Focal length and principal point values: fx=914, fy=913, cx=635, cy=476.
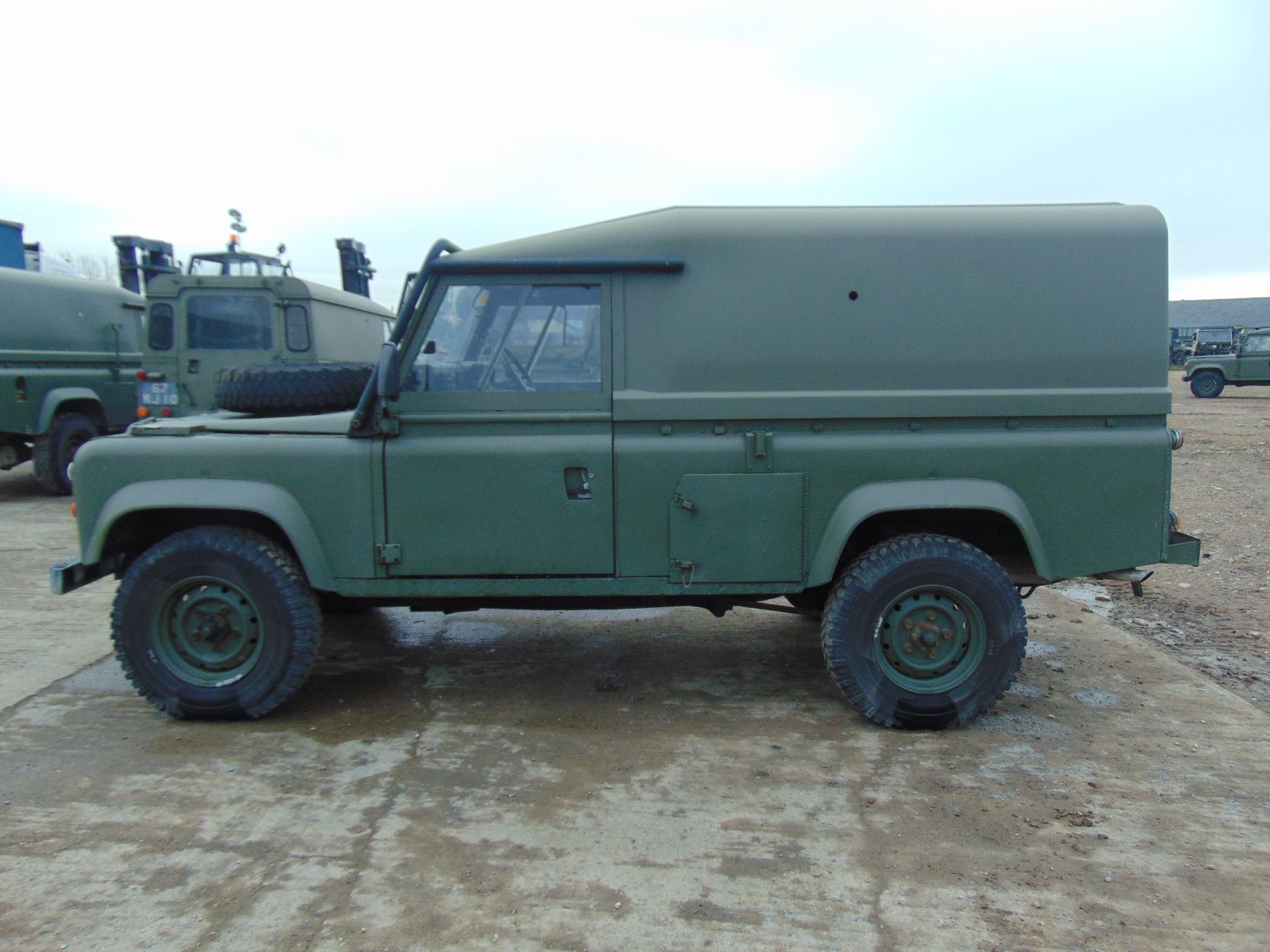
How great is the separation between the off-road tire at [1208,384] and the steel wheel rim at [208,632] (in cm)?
2686

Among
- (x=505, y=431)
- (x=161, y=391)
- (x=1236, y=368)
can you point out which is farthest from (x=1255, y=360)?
(x=505, y=431)

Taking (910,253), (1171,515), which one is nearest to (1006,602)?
(1171,515)

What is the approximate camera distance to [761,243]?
13.0 ft

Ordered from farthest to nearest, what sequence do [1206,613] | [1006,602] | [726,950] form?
[1206,613], [1006,602], [726,950]

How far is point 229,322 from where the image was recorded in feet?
32.4

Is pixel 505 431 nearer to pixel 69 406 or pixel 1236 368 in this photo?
pixel 69 406

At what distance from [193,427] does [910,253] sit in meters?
3.24

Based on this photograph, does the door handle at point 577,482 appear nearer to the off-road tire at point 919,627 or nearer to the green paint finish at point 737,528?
the green paint finish at point 737,528

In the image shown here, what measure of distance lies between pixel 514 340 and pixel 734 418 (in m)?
1.02

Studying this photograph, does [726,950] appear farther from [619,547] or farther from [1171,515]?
[1171,515]

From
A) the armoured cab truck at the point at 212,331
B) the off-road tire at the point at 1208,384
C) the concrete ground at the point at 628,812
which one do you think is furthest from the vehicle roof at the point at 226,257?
the off-road tire at the point at 1208,384

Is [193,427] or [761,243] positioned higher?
[761,243]

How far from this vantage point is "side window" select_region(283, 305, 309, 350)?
9812mm

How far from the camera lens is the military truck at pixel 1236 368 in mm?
24547
